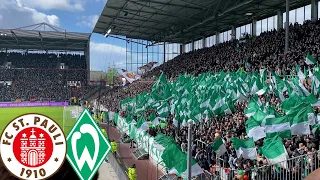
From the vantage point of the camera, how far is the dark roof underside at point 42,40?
194ft

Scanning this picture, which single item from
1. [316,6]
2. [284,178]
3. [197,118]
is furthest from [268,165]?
[316,6]

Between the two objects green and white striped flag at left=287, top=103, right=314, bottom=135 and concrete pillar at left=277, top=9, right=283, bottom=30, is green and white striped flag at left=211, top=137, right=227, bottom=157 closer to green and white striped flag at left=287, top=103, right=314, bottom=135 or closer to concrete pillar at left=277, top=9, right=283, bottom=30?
green and white striped flag at left=287, top=103, right=314, bottom=135

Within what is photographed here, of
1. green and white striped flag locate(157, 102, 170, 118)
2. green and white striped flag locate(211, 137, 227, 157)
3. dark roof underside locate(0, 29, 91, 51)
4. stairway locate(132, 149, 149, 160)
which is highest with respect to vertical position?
dark roof underside locate(0, 29, 91, 51)

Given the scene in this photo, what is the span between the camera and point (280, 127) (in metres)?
12.0

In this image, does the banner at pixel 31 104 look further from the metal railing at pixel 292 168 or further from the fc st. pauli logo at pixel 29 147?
the fc st. pauli logo at pixel 29 147

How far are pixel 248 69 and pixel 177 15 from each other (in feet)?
53.2

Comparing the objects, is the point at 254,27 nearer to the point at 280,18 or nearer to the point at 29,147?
the point at 280,18

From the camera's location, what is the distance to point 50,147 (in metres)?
1.93

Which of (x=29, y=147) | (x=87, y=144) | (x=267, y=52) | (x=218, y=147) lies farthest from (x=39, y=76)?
(x=29, y=147)

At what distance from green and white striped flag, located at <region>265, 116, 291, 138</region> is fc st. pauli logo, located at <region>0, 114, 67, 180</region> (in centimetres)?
1105

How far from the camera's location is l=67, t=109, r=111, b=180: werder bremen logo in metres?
2.95

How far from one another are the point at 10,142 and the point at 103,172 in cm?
1495

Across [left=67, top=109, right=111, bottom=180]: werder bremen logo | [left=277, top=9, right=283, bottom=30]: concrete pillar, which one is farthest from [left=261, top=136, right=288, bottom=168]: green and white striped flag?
[left=277, top=9, right=283, bottom=30]: concrete pillar

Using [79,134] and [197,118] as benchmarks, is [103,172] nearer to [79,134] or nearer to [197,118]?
[197,118]
